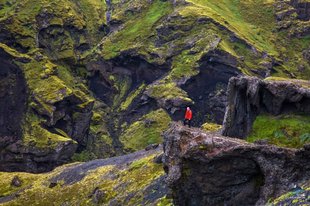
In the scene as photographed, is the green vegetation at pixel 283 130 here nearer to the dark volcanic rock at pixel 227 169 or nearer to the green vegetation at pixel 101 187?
the dark volcanic rock at pixel 227 169

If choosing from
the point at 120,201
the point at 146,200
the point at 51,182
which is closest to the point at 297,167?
the point at 146,200

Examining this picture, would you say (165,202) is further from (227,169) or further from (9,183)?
(9,183)

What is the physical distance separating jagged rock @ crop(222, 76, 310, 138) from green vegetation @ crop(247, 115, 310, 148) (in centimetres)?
135

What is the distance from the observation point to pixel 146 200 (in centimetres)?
8369

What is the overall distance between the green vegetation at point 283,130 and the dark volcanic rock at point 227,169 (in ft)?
19.0

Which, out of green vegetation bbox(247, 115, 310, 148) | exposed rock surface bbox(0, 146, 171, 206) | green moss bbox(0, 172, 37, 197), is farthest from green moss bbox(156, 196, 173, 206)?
green moss bbox(0, 172, 37, 197)

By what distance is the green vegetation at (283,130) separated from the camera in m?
52.7

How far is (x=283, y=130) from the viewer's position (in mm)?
55406

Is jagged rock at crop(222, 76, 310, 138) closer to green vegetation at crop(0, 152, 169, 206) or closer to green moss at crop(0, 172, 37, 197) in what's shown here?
green vegetation at crop(0, 152, 169, 206)

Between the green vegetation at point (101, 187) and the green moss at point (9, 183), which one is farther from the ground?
the green vegetation at point (101, 187)

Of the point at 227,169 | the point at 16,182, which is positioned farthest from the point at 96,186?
the point at 227,169

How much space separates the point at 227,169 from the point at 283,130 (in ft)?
36.4

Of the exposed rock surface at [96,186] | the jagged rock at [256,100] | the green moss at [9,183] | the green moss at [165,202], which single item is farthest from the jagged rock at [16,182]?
the jagged rock at [256,100]

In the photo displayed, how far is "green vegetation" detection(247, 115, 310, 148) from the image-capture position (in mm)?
52669
